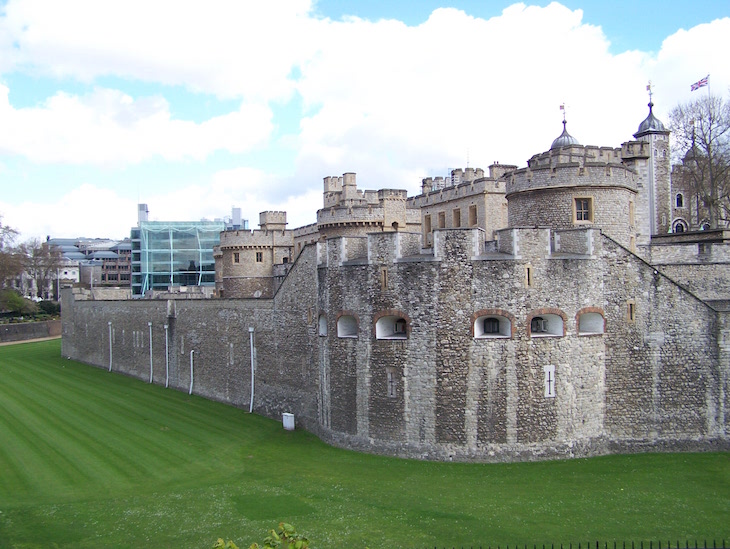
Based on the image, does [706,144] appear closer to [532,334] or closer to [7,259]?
[532,334]

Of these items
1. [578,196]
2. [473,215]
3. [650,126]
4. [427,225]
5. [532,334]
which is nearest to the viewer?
[532,334]

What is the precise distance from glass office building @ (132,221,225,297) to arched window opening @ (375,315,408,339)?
59811 mm

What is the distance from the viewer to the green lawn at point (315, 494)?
15.2 meters

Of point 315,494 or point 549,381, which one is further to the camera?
point 549,381

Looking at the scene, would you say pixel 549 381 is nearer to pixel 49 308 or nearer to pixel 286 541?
pixel 286 541

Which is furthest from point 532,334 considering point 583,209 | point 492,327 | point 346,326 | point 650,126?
point 650,126

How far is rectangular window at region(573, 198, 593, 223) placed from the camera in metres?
22.4

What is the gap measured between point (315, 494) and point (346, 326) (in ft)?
20.0

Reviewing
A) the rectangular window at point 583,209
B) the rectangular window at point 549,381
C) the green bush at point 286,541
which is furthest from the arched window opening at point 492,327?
the green bush at point 286,541

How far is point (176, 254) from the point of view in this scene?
79.8 metres

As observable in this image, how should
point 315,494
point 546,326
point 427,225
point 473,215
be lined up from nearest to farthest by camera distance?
point 315,494 < point 546,326 < point 473,215 < point 427,225

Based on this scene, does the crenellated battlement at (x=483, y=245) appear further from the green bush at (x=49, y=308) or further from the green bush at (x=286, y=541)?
the green bush at (x=49, y=308)

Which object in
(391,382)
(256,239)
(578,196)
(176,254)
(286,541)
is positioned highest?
(176,254)

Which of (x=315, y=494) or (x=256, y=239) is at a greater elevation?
(x=256, y=239)
